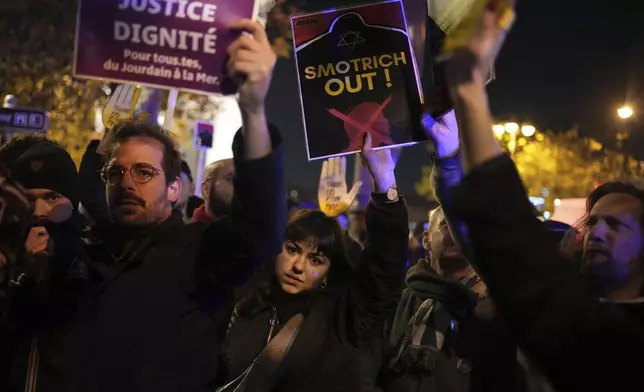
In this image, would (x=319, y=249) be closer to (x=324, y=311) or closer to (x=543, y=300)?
(x=324, y=311)

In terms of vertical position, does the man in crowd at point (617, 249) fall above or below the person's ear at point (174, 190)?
below

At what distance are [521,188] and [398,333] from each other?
261 centimetres

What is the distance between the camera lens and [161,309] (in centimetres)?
239

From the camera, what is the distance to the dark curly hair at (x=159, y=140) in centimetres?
271

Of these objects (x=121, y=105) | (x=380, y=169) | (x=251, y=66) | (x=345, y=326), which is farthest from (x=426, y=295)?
(x=121, y=105)

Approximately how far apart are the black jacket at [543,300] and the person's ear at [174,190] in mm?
1592

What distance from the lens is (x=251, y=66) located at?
6.99 ft

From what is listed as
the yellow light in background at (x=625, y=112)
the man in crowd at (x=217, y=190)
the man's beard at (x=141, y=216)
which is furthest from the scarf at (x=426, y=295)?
the yellow light in background at (x=625, y=112)

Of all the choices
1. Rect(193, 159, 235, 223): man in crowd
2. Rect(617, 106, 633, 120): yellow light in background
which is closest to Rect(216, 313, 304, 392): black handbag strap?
Rect(193, 159, 235, 223): man in crowd

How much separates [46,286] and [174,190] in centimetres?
60

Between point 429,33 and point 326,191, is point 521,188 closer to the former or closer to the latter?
point 429,33

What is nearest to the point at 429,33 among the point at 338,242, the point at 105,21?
the point at 105,21

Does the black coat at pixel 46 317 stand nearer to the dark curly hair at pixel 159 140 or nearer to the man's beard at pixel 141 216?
the man's beard at pixel 141 216

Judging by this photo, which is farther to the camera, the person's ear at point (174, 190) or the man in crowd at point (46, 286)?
the person's ear at point (174, 190)
